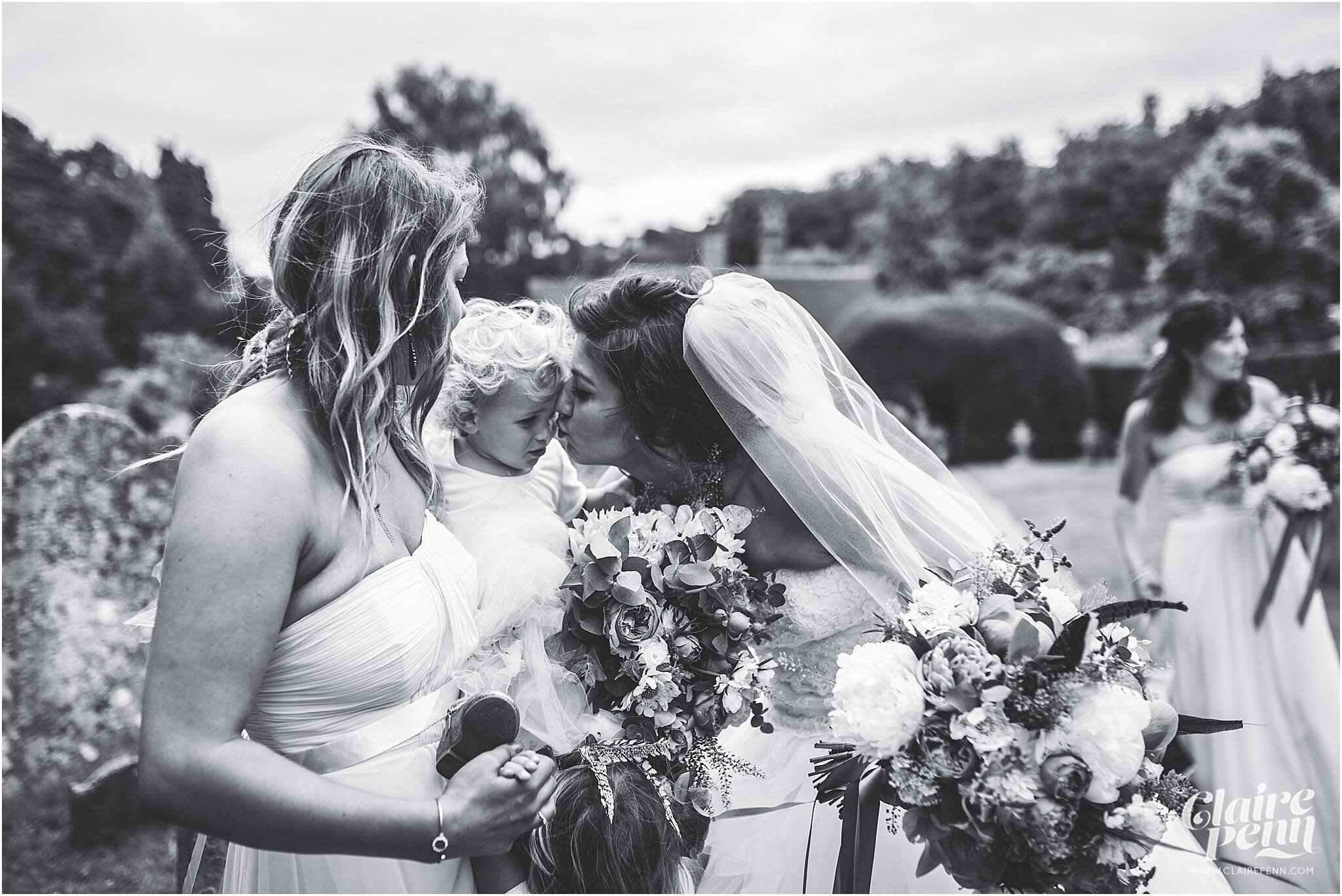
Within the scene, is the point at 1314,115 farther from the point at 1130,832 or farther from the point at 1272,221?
the point at 1130,832

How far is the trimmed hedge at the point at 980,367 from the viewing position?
61.9 ft

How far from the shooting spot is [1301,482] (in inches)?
201

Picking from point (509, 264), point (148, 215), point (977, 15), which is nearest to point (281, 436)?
point (977, 15)

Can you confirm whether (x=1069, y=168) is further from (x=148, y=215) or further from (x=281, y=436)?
(x=281, y=436)

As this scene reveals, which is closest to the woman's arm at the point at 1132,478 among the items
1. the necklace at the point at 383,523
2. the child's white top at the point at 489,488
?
the child's white top at the point at 489,488

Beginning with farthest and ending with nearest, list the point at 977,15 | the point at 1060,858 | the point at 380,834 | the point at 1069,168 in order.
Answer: the point at 1069,168 → the point at 977,15 → the point at 1060,858 → the point at 380,834

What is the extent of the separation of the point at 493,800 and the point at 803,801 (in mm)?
1292

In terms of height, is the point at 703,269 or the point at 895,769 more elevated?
the point at 703,269

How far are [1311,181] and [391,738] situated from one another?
2298cm

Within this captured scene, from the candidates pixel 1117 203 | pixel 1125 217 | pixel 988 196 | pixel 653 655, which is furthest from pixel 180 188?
pixel 988 196

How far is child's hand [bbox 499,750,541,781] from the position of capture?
1.89m

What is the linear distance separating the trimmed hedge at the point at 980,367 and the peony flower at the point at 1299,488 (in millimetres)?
13504

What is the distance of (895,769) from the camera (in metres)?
1.97

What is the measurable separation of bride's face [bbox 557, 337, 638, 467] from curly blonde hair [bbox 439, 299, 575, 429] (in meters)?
0.07
